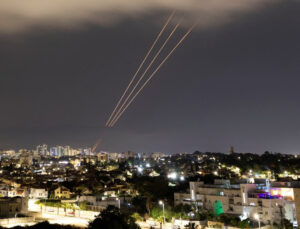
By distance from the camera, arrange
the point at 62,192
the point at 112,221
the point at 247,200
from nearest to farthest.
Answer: the point at 112,221 < the point at 247,200 < the point at 62,192

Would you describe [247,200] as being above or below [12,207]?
above

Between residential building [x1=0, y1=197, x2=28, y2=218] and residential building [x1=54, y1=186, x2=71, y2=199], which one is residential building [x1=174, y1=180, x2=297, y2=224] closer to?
residential building [x1=0, y1=197, x2=28, y2=218]

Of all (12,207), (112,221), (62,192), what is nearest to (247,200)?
(112,221)

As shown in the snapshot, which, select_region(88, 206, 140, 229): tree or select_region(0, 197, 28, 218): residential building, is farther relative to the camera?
select_region(0, 197, 28, 218): residential building

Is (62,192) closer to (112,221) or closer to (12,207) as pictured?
(12,207)

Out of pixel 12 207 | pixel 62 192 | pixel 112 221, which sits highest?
pixel 62 192

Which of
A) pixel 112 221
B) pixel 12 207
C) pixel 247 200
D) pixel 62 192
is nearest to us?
pixel 112 221

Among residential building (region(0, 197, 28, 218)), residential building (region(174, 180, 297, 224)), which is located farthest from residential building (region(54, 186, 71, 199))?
residential building (region(174, 180, 297, 224))

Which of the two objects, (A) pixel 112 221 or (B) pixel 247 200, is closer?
(A) pixel 112 221

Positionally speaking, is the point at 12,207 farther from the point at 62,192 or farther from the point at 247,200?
the point at 62,192
